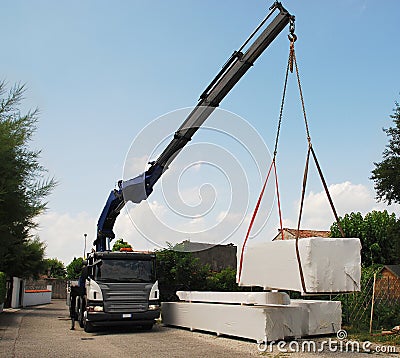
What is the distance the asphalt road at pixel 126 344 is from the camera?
10398 mm

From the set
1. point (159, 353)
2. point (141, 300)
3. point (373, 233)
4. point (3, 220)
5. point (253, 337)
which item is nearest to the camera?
point (159, 353)

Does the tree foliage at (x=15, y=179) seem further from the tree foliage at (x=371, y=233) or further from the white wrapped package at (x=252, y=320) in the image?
the tree foliage at (x=371, y=233)

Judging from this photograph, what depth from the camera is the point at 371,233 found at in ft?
104

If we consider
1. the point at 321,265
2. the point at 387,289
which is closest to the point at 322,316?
the point at 387,289

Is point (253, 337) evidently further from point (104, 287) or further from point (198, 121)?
point (198, 121)

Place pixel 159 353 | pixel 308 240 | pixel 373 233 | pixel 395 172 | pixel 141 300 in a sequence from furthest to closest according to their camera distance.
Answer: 1. pixel 373 233
2. pixel 395 172
3. pixel 141 300
4. pixel 159 353
5. pixel 308 240

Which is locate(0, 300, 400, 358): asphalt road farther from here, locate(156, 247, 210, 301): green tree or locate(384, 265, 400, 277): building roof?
locate(384, 265, 400, 277): building roof

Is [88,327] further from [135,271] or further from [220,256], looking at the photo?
[220,256]

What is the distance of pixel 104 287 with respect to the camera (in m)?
14.1

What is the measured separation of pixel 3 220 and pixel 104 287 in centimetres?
508

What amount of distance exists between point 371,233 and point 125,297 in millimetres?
21709

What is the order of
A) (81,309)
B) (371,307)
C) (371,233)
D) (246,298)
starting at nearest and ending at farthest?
(246,298) < (371,307) < (81,309) < (371,233)

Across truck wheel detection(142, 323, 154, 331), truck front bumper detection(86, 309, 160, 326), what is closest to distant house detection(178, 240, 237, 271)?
truck wheel detection(142, 323, 154, 331)

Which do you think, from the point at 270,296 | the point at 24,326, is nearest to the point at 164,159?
the point at 270,296
